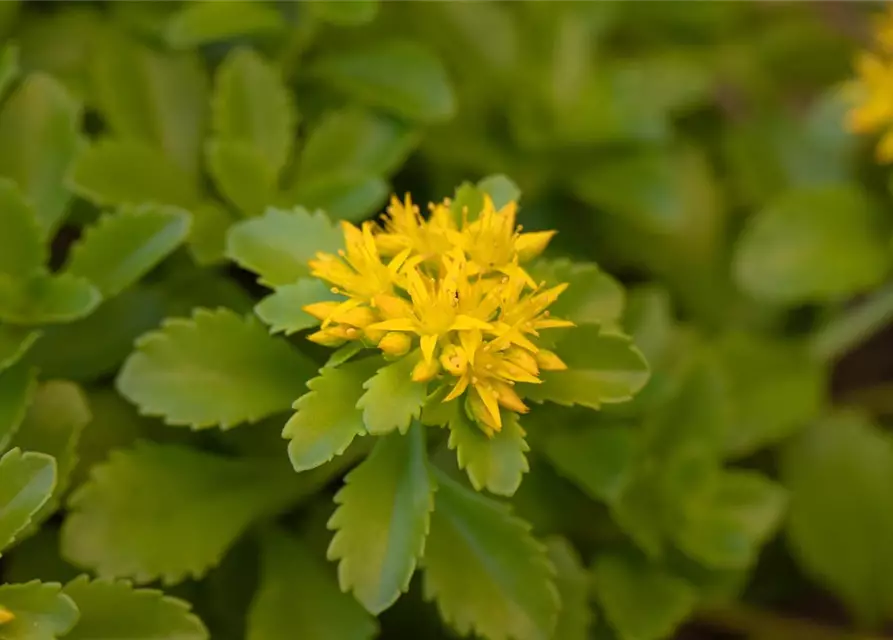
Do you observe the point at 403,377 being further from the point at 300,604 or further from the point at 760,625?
the point at 760,625

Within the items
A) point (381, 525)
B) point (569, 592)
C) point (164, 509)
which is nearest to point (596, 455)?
point (569, 592)

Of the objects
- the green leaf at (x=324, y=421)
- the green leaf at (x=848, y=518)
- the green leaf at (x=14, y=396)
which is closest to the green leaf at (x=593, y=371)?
the green leaf at (x=324, y=421)

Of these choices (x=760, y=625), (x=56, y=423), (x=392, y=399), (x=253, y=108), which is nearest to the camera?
(x=392, y=399)

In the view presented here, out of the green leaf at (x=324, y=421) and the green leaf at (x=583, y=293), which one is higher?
the green leaf at (x=583, y=293)

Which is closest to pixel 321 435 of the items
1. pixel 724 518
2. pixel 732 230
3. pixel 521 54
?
pixel 724 518

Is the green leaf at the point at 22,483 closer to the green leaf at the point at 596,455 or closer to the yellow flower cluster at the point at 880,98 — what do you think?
the green leaf at the point at 596,455

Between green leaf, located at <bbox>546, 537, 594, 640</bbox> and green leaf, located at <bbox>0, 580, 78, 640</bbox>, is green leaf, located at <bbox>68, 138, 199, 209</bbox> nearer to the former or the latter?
green leaf, located at <bbox>0, 580, 78, 640</bbox>

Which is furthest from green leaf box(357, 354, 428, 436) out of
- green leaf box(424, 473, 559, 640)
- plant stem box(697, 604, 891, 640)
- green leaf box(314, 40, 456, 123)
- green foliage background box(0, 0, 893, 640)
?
plant stem box(697, 604, 891, 640)

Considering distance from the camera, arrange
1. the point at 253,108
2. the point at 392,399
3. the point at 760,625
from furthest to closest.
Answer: the point at 760,625, the point at 253,108, the point at 392,399
